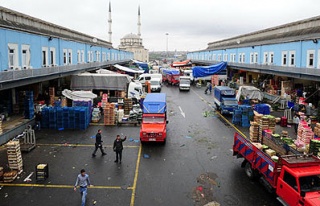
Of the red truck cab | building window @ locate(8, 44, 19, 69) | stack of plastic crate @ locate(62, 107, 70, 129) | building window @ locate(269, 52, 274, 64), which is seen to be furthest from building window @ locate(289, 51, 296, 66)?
building window @ locate(8, 44, 19, 69)

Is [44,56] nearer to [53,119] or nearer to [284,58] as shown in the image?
[53,119]

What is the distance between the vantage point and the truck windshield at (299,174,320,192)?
966cm

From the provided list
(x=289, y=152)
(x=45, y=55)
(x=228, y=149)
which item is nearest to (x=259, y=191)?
(x=289, y=152)

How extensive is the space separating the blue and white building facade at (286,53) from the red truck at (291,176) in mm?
13439

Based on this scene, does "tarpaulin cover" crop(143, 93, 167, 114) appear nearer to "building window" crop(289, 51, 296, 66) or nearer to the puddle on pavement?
the puddle on pavement

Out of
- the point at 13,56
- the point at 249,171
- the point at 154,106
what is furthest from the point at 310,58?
the point at 13,56

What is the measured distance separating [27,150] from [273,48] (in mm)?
30088

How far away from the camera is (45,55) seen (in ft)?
82.5

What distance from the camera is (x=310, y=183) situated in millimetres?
9844

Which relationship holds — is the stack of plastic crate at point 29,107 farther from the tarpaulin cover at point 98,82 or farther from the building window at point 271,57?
the building window at point 271,57

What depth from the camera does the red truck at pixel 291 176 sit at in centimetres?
948

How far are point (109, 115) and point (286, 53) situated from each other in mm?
21096

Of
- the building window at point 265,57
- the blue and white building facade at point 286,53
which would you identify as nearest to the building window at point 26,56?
the blue and white building facade at point 286,53

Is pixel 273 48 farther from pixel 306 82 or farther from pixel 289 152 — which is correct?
pixel 289 152
